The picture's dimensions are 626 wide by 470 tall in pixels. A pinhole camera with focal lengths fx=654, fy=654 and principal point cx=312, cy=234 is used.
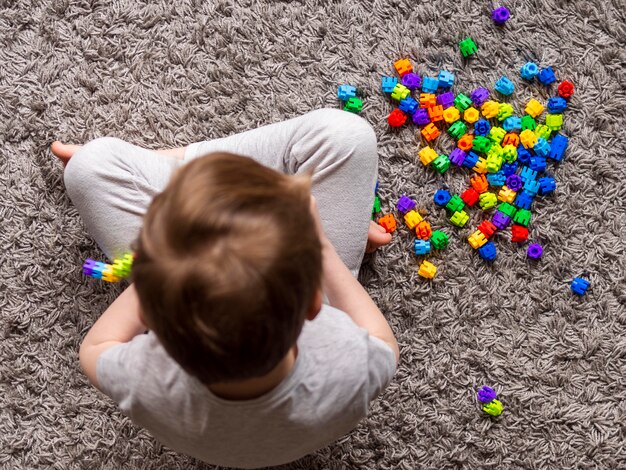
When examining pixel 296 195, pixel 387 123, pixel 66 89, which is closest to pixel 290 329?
pixel 296 195

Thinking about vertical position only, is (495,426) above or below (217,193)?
below

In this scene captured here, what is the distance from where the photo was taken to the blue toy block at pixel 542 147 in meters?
1.05

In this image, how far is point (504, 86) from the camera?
1.07m

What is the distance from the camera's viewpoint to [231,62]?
1.08m

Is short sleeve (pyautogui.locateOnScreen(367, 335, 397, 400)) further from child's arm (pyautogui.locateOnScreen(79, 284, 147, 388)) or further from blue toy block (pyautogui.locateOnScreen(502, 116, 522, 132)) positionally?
blue toy block (pyautogui.locateOnScreen(502, 116, 522, 132))

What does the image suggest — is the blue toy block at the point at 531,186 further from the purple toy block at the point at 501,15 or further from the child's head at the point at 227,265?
the child's head at the point at 227,265

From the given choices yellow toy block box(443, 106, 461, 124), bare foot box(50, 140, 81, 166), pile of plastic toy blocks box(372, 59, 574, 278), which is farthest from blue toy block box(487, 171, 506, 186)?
bare foot box(50, 140, 81, 166)

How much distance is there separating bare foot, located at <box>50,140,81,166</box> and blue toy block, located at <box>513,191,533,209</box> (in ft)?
2.32

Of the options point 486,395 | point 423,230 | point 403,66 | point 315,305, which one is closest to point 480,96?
point 403,66

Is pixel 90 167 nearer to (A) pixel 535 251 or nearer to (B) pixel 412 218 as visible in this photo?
(B) pixel 412 218

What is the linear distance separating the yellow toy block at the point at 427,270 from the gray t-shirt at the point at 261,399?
12.0 inches

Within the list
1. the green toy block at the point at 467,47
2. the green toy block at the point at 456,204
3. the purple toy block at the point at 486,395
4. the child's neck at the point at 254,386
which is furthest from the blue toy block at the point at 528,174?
the child's neck at the point at 254,386

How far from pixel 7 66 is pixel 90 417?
589 mm

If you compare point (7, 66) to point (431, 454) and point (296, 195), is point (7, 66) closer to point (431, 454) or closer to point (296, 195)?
point (296, 195)
